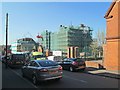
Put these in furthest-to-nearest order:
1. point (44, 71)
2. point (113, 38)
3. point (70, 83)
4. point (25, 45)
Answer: point (25, 45) → point (113, 38) → point (70, 83) → point (44, 71)

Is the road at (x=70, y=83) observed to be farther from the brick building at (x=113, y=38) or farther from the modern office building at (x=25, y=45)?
the modern office building at (x=25, y=45)

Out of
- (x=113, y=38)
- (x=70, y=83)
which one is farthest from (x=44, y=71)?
(x=113, y=38)

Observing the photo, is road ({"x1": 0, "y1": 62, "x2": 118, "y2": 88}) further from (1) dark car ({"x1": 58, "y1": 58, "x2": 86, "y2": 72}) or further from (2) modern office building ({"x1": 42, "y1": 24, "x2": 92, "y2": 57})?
(2) modern office building ({"x1": 42, "y1": 24, "x2": 92, "y2": 57})

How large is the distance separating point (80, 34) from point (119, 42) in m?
93.9

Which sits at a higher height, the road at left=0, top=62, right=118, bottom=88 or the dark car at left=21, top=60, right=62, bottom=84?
the dark car at left=21, top=60, right=62, bottom=84

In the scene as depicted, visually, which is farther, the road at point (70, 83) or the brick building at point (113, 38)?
the brick building at point (113, 38)

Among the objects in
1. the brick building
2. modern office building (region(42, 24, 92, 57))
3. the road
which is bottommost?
the road

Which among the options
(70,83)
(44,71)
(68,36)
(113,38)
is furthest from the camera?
(68,36)

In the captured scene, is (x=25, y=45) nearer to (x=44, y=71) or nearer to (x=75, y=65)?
(x=75, y=65)

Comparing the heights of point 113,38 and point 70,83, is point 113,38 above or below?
above

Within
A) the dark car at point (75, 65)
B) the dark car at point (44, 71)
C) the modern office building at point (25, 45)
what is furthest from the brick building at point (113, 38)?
the modern office building at point (25, 45)

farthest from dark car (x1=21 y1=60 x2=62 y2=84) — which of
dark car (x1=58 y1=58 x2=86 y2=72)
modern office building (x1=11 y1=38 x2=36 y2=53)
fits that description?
modern office building (x1=11 y1=38 x2=36 y2=53)

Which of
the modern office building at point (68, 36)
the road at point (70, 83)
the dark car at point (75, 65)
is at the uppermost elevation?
the modern office building at point (68, 36)

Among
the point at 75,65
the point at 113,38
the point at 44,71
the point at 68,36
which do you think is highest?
the point at 68,36
